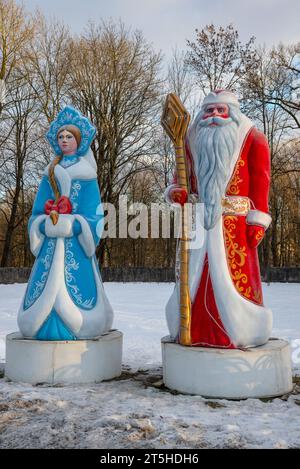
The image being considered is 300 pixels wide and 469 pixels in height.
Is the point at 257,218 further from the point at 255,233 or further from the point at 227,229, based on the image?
the point at 227,229

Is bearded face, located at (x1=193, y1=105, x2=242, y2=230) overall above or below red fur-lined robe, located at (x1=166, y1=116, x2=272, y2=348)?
above

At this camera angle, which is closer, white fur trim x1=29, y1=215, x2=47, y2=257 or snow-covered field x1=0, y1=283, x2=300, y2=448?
snow-covered field x1=0, y1=283, x2=300, y2=448

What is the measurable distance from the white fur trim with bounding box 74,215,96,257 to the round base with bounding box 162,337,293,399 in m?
1.37

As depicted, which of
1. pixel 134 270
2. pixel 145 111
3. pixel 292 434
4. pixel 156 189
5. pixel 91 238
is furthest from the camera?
pixel 156 189

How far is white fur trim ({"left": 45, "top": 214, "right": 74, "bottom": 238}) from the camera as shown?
4.81m

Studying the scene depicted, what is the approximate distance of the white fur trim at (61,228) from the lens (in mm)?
4812

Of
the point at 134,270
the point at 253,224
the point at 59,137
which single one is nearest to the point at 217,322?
the point at 253,224

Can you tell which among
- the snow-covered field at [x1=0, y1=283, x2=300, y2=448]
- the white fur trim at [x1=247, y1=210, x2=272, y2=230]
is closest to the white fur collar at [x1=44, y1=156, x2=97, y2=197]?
the white fur trim at [x1=247, y1=210, x2=272, y2=230]

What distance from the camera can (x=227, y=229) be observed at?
4.30m

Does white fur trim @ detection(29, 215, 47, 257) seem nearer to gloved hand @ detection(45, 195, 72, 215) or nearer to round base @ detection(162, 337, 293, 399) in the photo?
gloved hand @ detection(45, 195, 72, 215)

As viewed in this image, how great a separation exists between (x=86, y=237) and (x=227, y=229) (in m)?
1.40

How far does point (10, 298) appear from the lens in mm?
12547
